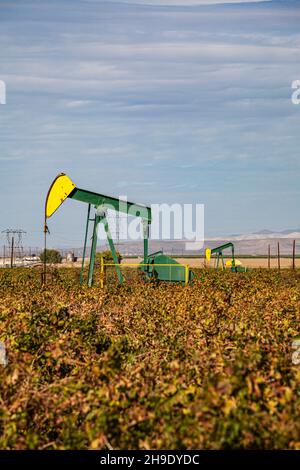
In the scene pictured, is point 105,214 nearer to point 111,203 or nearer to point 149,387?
point 111,203

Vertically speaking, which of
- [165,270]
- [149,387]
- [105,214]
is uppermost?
[105,214]

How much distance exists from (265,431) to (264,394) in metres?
0.41

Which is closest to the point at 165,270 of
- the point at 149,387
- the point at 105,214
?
the point at 105,214

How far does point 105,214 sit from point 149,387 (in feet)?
53.4

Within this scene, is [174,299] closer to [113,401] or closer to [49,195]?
[113,401]

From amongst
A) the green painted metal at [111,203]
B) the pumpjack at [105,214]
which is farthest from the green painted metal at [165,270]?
the green painted metal at [111,203]

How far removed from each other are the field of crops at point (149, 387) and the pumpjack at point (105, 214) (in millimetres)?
10771

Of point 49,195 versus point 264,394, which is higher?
point 49,195

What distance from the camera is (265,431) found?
16.1 feet

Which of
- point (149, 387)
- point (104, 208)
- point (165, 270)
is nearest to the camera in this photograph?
point (149, 387)

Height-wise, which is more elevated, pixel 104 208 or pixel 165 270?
pixel 104 208

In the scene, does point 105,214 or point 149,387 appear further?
point 105,214

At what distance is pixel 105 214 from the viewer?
2200cm
